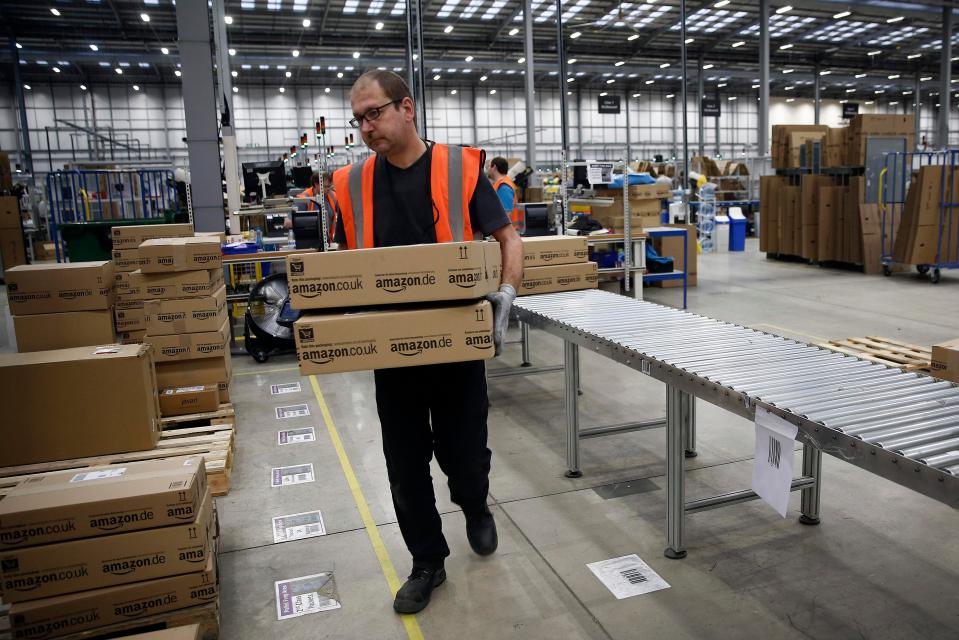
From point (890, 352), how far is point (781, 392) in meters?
3.83

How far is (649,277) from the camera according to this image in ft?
28.1

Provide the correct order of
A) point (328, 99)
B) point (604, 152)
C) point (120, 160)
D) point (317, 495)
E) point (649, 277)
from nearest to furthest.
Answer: point (317, 495) < point (649, 277) < point (120, 160) < point (328, 99) < point (604, 152)

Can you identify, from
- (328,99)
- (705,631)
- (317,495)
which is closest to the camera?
(705,631)

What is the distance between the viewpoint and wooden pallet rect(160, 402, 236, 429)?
4.69 metres

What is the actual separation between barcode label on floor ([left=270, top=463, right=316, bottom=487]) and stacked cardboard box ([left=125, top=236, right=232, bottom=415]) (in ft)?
3.55

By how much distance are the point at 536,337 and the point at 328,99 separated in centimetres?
2414

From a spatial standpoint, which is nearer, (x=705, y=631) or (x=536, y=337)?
(x=705, y=631)

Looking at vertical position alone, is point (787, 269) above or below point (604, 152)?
below

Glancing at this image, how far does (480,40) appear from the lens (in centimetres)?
2434

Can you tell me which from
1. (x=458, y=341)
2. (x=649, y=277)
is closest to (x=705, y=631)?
(x=458, y=341)

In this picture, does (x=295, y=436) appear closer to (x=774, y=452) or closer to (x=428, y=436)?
(x=428, y=436)

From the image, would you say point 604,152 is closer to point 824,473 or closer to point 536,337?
point 536,337

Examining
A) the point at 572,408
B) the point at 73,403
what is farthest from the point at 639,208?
the point at 73,403

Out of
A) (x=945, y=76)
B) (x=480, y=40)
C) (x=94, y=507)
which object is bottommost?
(x=94, y=507)
